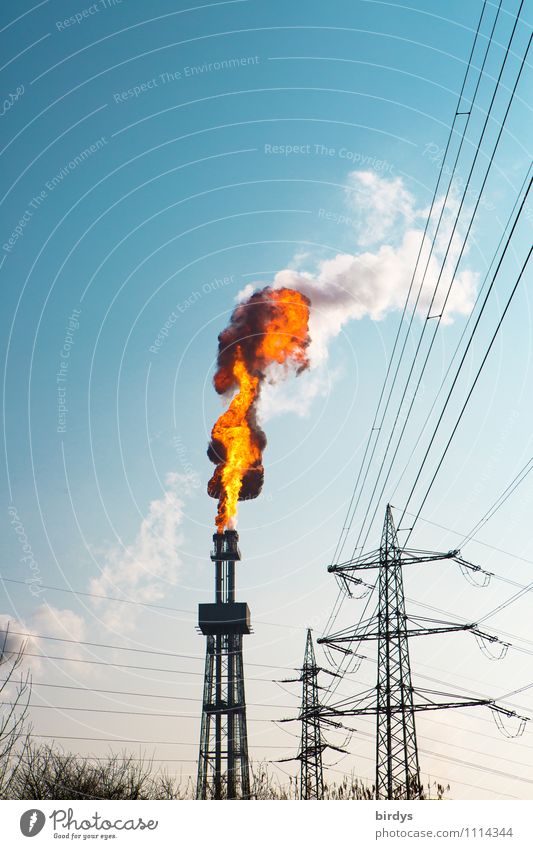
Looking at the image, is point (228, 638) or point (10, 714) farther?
point (228, 638)

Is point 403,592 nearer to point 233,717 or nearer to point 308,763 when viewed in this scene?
point 308,763

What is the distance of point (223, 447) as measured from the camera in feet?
208

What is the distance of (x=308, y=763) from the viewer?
1711 inches
